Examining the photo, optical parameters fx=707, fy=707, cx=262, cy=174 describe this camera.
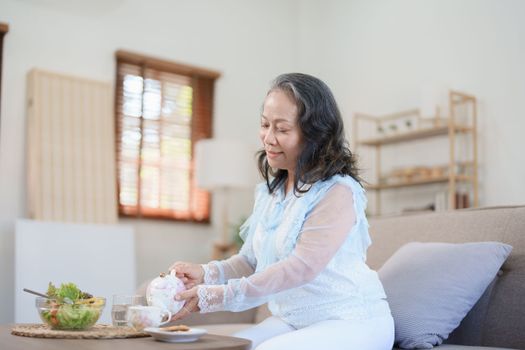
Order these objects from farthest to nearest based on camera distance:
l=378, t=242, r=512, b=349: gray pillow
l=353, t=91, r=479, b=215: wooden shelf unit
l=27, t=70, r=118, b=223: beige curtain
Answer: l=353, t=91, r=479, b=215: wooden shelf unit < l=27, t=70, r=118, b=223: beige curtain < l=378, t=242, r=512, b=349: gray pillow

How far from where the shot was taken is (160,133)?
209 inches

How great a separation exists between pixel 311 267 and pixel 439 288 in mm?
668

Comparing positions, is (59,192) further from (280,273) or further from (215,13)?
(280,273)

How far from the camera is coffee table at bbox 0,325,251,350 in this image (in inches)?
56.0

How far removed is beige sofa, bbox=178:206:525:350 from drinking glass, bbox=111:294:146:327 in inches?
35.3

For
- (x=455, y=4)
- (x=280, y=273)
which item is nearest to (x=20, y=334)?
(x=280, y=273)

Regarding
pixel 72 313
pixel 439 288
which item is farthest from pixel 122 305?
pixel 439 288

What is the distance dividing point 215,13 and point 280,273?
435 centimetres

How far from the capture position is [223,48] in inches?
225

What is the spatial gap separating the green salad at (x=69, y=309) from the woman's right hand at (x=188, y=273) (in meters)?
0.23

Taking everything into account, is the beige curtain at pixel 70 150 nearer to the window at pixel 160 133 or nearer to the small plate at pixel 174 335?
the window at pixel 160 133

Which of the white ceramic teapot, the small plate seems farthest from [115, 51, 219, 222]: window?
the small plate

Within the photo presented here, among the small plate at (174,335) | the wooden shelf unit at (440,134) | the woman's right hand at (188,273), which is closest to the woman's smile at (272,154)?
the woman's right hand at (188,273)

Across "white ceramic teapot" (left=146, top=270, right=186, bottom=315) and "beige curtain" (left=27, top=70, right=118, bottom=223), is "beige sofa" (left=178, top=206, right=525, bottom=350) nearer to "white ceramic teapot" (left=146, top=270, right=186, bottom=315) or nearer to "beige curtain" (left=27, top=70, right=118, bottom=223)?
"white ceramic teapot" (left=146, top=270, right=186, bottom=315)
